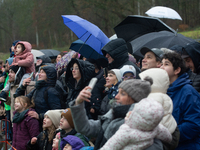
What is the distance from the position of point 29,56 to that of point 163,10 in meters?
5.28

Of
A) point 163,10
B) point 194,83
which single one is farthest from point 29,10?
point 194,83

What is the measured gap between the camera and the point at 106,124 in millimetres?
2279

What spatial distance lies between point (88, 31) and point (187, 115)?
294 centimetres

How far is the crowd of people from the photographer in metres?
1.91

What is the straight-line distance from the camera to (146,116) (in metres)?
1.83

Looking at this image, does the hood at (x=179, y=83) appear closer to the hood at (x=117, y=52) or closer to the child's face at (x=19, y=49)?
the hood at (x=117, y=52)

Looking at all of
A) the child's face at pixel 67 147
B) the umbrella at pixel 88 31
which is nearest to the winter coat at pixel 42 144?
the child's face at pixel 67 147

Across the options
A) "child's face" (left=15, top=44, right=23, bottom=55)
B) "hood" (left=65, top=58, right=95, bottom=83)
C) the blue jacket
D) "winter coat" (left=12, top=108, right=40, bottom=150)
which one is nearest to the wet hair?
"winter coat" (left=12, top=108, right=40, bottom=150)

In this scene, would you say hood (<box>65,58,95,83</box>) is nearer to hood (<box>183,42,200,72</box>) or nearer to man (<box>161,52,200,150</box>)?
hood (<box>183,42,200,72</box>)

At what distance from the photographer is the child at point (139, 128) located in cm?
183

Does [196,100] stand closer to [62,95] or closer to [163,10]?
[62,95]

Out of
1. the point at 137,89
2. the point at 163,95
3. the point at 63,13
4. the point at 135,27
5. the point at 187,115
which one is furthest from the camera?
the point at 63,13

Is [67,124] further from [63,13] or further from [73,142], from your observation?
[63,13]

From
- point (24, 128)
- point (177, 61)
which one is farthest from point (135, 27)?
point (24, 128)
